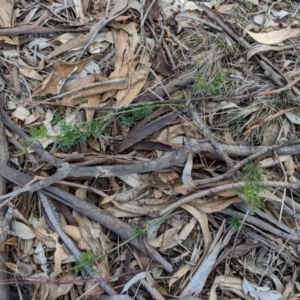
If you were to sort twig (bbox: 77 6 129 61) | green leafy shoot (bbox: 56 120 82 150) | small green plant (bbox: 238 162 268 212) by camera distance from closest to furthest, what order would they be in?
small green plant (bbox: 238 162 268 212)
green leafy shoot (bbox: 56 120 82 150)
twig (bbox: 77 6 129 61)

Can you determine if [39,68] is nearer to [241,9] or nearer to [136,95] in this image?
[136,95]

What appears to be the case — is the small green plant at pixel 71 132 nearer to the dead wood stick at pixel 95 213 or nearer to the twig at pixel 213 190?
the dead wood stick at pixel 95 213

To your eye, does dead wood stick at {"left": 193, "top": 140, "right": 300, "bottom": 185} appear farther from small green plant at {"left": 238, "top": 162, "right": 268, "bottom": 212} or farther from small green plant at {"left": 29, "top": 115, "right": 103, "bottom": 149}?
small green plant at {"left": 29, "top": 115, "right": 103, "bottom": 149}

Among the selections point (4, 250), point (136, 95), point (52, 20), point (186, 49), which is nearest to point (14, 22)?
point (52, 20)

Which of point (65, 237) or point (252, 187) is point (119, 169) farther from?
A: point (252, 187)

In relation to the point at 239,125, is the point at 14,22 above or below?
above

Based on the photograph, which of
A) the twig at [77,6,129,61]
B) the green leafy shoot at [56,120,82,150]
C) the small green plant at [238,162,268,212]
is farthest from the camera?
the twig at [77,6,129,61]

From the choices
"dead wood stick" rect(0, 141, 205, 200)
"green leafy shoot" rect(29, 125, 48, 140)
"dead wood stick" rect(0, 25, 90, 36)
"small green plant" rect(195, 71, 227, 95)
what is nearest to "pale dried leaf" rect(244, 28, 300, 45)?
"small green plant" rect(195, 71, 227, 95)
